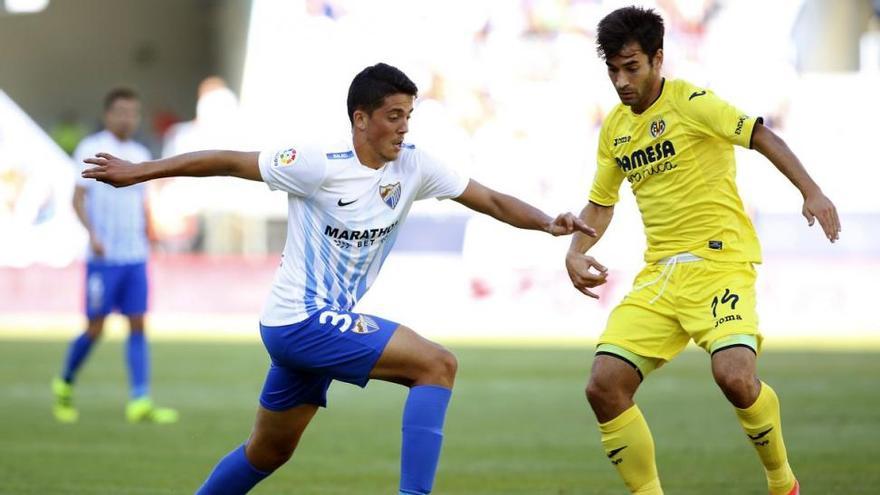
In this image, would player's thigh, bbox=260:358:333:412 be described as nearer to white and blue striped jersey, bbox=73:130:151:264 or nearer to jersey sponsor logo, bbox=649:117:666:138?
jersey sponsor logo, bbox=649:117:666:138

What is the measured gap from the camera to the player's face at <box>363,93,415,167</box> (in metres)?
6.62

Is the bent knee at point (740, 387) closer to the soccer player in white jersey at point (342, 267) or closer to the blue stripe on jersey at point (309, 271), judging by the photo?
the soccer player in white jersey at point (342, 267)

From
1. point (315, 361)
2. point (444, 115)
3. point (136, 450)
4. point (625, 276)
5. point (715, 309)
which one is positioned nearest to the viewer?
point (315, 361)

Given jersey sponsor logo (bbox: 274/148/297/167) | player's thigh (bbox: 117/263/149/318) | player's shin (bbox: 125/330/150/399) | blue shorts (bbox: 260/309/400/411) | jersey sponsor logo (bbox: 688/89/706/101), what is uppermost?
jersey sponsor logo (bbox: 688/89/706/101)

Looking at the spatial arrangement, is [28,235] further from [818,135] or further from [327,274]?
[327,274]

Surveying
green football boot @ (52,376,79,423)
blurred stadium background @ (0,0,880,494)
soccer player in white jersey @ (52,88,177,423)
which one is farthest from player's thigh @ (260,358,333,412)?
blurred stadium background @ (0,0,880,494)

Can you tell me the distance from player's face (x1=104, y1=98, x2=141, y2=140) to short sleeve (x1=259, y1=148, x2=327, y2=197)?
6.32 metres

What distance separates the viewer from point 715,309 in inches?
283

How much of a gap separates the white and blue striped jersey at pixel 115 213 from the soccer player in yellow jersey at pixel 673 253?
20.8ft

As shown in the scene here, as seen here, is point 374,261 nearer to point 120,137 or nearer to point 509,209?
point 509,209

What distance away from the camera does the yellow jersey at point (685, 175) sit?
733cm

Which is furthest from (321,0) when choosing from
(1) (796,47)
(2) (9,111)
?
(1) (796,47)

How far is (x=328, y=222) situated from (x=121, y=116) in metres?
6.42

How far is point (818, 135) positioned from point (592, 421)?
18.4 meters
